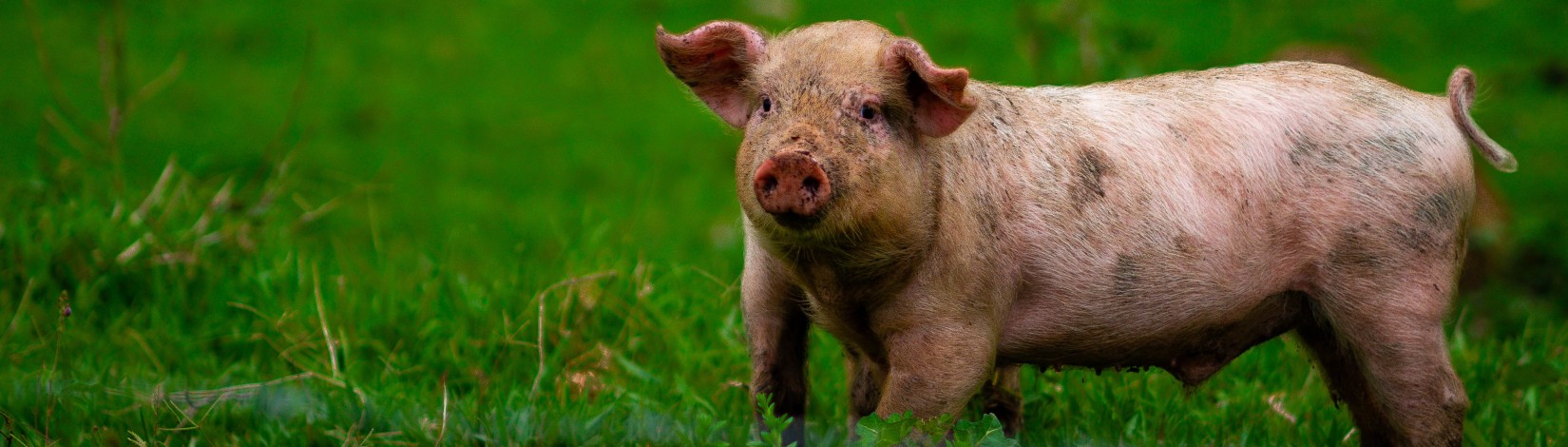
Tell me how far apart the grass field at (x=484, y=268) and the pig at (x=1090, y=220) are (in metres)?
0.40

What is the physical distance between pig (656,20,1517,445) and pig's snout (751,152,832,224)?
0.06m

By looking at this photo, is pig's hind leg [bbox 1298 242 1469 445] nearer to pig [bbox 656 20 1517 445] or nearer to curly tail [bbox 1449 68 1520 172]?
pig [bbox 656 20 1517 445]

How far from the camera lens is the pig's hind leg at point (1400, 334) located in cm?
348

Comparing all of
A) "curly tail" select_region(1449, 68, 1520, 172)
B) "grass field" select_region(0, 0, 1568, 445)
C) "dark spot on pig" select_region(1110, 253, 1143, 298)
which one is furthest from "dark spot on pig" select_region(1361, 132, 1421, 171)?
"grass field" select_region(0, 0, 1568, 445)

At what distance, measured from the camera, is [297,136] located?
9961 mm

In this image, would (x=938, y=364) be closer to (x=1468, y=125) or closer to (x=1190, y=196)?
(x=1190, y=196)

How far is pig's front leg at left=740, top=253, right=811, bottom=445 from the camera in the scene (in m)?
3.54

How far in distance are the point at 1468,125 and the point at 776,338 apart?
179 centimetres

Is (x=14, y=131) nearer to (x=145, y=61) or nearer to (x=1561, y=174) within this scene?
(x=145, y=61)

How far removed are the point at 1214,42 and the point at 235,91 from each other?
6939 millimetres

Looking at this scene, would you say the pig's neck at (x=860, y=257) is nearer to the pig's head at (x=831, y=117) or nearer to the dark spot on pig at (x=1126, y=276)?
the pig's head at (x=831, y=117)

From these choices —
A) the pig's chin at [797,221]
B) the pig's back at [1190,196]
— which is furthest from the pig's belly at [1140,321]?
the pig's chin at [797,221]

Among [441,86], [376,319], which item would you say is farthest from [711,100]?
[441,86]

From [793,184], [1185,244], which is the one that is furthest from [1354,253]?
[793,184]
